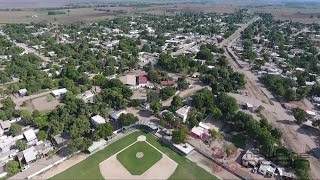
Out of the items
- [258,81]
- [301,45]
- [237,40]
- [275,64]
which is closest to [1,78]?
[258,81]

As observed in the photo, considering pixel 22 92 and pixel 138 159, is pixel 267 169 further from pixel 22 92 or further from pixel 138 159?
pixel 22 92

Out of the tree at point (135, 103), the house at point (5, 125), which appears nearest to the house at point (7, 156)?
the house at point (5, 125)

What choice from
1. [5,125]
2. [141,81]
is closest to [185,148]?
[141,81]

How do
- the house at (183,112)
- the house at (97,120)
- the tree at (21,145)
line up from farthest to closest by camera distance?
1. the house at (183,112)
2. the house at (97,120)
3. the tree at (21,145)

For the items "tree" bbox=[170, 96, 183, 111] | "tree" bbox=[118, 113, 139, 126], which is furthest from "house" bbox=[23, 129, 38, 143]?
"tree" bbox=[170, 96, 183, 111]

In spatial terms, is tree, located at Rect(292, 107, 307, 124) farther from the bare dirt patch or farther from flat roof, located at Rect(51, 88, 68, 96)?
flat roof, located at Rect(51, 88, 68, 96)

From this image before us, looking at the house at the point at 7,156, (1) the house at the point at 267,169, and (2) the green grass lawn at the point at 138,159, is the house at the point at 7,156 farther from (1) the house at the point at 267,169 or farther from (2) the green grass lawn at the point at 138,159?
(1) the house at the point at 267,169

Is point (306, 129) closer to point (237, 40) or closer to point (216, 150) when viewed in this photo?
point (216, 150)
